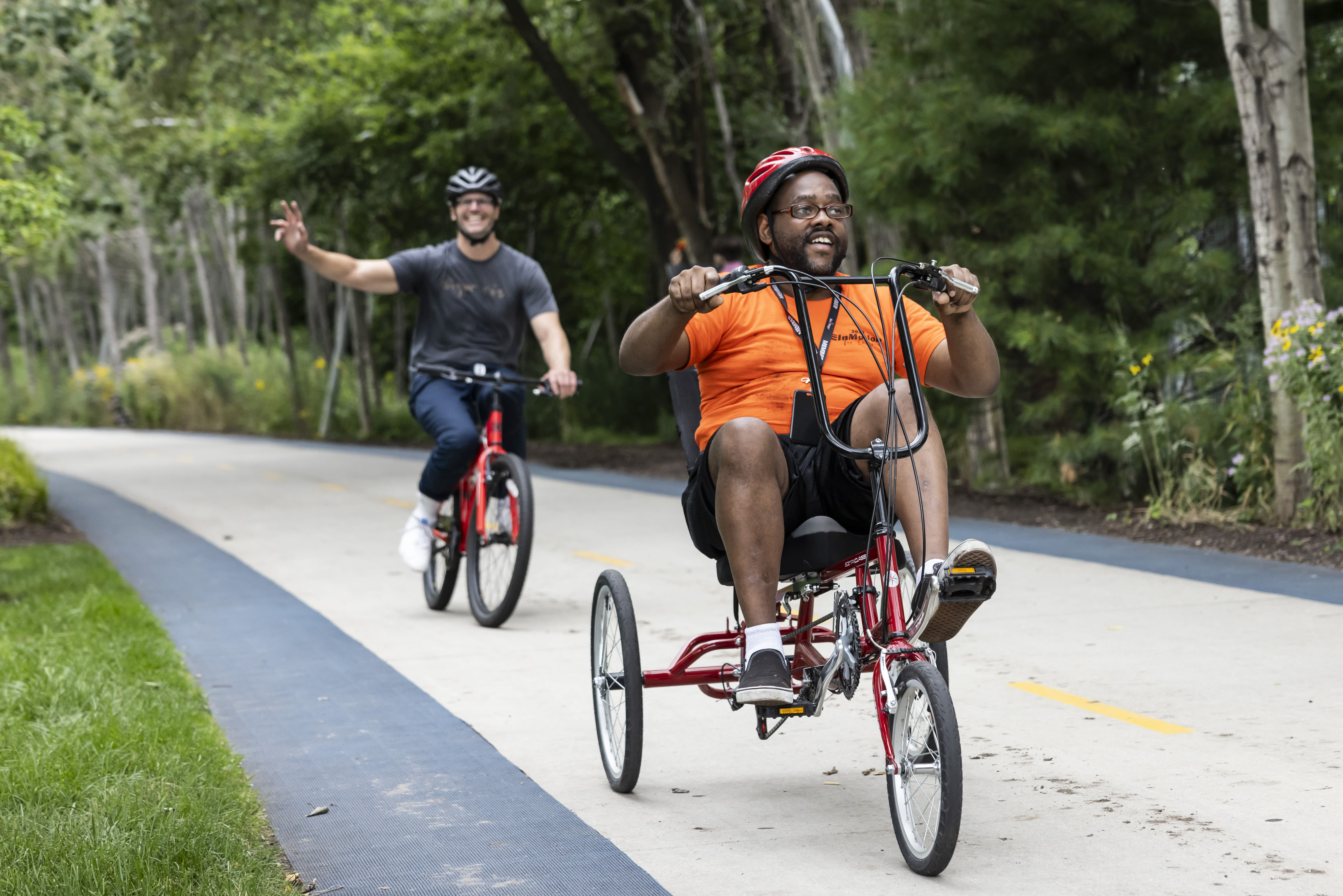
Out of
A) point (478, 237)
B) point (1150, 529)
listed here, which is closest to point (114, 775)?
point (478, 237)

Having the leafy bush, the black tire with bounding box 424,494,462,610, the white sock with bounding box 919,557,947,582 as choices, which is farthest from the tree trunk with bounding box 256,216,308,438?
the white sock with bounding box 919,557,947,582

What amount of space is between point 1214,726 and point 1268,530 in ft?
15.9

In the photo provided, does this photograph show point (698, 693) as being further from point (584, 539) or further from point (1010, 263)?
point (1010, 263)

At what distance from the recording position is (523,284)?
8.08m

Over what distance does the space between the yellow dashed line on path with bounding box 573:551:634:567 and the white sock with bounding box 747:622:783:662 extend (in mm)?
5642

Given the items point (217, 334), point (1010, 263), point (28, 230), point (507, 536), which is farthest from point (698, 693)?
point (217, 334)

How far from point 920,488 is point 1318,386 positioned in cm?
587

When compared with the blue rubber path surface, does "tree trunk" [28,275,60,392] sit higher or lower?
higher

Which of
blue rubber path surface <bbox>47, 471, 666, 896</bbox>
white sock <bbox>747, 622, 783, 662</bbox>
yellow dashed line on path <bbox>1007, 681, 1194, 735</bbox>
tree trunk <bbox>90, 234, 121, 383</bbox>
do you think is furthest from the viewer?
tree trunk <bbox>90, 234, 121, 383</bbox>

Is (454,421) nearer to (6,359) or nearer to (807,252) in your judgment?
(807,252)

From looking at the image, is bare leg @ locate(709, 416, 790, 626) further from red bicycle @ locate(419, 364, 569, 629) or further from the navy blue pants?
the navy blue pants

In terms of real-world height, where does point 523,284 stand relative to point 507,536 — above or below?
above

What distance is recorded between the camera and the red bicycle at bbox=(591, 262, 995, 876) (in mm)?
3621

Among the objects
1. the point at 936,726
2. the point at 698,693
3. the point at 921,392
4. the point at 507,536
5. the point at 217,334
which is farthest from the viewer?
the point at 217,334
